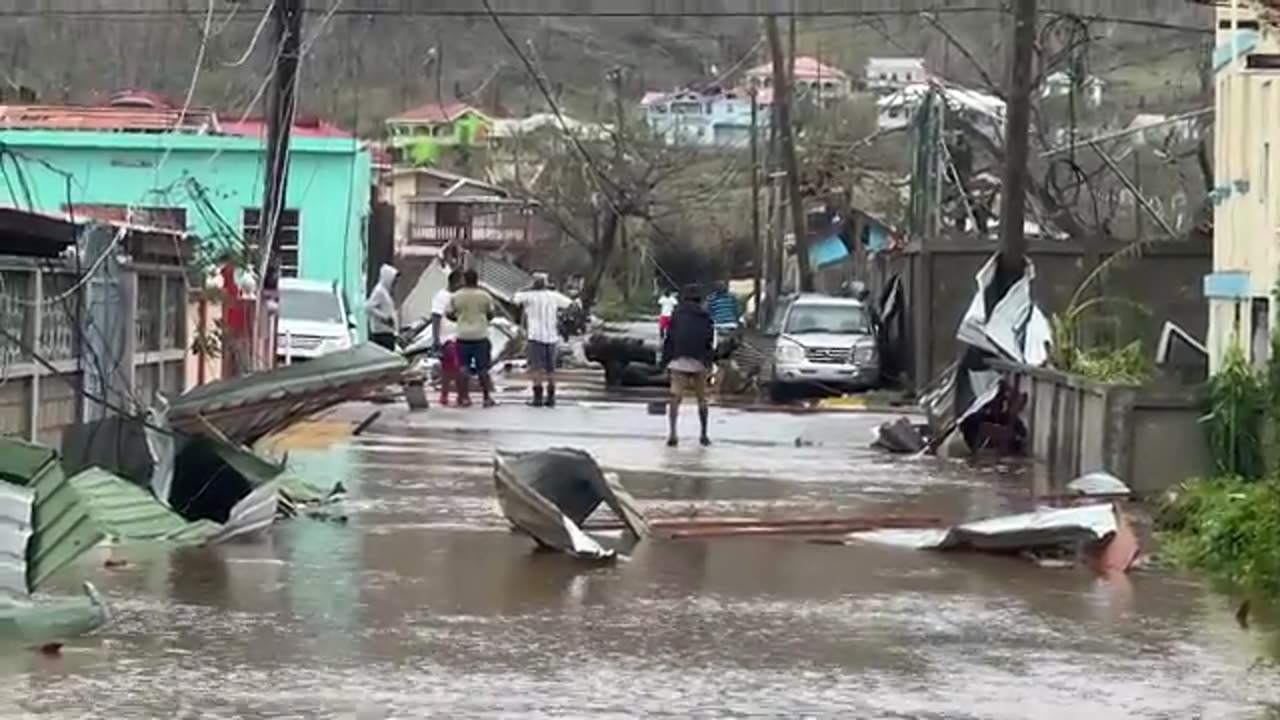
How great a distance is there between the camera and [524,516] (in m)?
15.6

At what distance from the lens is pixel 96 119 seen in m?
43.2

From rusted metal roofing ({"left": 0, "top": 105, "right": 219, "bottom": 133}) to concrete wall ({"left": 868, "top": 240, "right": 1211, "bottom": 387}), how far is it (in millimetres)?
13167

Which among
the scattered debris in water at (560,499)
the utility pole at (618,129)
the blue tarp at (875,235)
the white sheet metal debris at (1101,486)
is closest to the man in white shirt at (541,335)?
the white sheet metal debris at (1101,486)

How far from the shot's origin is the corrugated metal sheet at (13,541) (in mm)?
12016

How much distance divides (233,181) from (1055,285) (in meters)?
16.3

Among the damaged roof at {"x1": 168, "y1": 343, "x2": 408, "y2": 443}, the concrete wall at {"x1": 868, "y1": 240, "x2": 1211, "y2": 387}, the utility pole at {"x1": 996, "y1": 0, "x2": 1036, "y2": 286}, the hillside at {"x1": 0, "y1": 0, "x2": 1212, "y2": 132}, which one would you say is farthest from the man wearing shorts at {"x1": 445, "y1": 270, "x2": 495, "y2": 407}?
the damaged roof at {"x1": 168, "y1": 343, "x2": 408, "y2": 443}

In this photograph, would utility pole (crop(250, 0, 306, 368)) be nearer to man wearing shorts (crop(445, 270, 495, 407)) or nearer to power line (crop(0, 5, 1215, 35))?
power line (crop(0, 5, 1215, 35))

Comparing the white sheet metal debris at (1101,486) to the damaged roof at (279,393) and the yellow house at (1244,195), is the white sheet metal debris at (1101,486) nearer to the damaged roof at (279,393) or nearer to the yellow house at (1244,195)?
the yellow house at (1244,195)

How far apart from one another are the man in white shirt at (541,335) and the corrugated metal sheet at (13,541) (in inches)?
726

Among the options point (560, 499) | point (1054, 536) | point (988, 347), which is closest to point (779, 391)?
point (988, 347)

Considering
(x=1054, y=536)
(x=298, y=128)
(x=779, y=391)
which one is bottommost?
(x=1054, y=536)

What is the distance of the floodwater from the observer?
1019 cm

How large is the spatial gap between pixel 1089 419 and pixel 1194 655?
9289 mm

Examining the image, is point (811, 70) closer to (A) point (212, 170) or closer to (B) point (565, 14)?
(A) point (212, 170)
